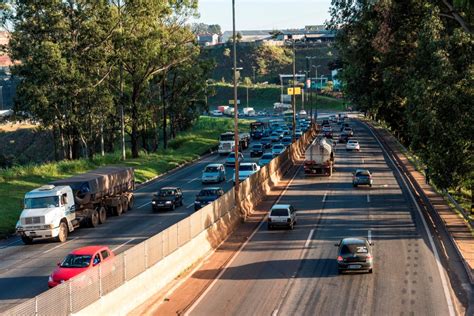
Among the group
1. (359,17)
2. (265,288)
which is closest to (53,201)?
(265,288)

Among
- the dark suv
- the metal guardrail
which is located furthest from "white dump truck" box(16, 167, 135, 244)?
the metal guardrail

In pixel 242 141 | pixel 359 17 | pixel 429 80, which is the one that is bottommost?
pixel 242 141

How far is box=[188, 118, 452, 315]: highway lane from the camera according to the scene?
943 inches

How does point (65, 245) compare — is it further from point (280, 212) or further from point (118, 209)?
point (280, 212)

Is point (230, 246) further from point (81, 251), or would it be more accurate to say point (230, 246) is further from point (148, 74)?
point (148, 74)

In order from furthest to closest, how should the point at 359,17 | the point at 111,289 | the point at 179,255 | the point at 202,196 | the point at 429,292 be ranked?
the point at 359,17, the point at 202,196, the point at 179,255, the point at 429,292, the point at 111,289

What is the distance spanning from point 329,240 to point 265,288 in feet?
33.6

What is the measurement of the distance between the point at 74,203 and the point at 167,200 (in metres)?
8.54

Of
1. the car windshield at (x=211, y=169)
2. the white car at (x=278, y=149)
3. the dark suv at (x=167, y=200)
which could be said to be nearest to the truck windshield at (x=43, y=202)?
the dark suv at (x=167, y=200)

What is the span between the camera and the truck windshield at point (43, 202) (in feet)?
122

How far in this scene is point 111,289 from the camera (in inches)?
850

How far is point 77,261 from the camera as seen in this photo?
25875mm

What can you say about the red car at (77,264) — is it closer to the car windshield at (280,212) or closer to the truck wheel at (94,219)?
→ the car windshield at (280,212)

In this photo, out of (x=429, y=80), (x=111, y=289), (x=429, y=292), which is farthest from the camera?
(x=429, y=80)
